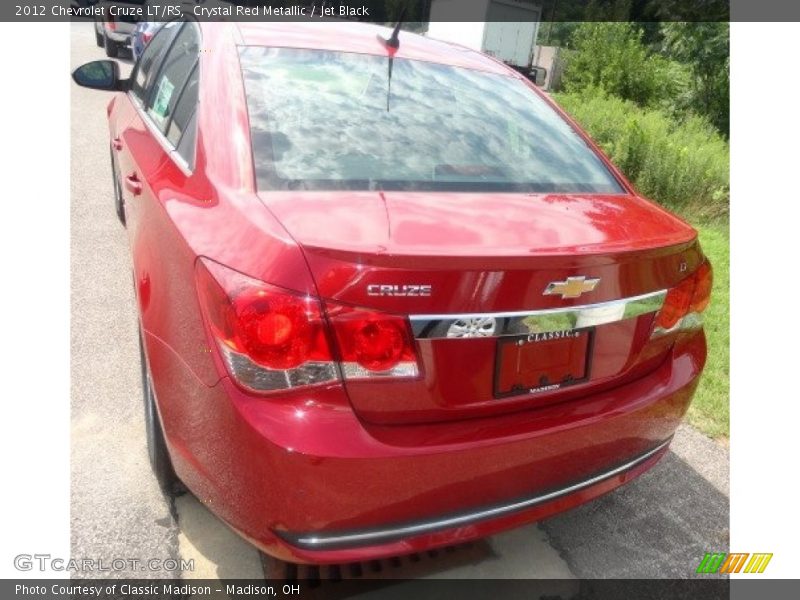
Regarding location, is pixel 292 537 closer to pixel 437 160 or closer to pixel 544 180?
pixel 437 160

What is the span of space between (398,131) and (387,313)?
0.89 metres

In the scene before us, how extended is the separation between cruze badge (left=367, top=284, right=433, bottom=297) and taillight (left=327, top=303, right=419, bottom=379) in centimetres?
5

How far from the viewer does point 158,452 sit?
7.82ft

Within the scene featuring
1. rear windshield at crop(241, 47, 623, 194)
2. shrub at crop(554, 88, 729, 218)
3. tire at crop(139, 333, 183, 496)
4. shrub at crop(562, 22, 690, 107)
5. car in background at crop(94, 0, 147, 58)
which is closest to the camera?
rear windshield at crop(241, 47, 623, 194)

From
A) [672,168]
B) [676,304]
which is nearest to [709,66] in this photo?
[672,168]

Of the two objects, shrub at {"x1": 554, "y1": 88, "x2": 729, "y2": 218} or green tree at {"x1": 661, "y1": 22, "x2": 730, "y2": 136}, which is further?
green tree at {"x1": 661, "y1": 22, "x2": 730, "y2": 136}

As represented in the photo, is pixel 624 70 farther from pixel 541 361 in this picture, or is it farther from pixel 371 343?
pixel 371 343

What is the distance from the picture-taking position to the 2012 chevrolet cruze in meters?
1.54

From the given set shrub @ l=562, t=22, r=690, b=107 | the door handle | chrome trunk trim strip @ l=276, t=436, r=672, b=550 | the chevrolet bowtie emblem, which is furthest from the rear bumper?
shrub @ l=562, t=22, r=690, b=107

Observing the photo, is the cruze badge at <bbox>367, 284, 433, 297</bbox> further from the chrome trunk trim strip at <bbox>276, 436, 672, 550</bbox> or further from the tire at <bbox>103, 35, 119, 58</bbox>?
the tire at <bbox>103, 35, 119, 58</bbox>

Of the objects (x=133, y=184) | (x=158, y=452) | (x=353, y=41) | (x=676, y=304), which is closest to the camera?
(x=676, y=304)

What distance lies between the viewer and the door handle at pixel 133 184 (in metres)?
2.67

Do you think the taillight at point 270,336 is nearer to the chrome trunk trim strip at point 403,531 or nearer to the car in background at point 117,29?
the chrome trunk trim strip at point 403,531

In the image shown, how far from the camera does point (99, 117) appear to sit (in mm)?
8656
